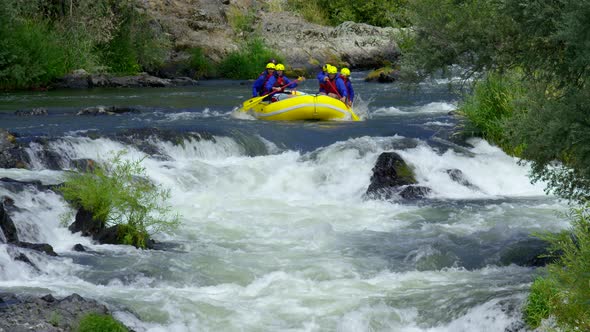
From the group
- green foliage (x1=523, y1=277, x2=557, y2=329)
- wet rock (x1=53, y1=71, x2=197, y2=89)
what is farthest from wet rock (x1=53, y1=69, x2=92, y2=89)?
green foliage (x1=523, y1=277, x2=557, y2=329)

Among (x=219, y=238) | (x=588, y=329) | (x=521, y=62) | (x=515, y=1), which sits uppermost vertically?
(x=515, y=1)

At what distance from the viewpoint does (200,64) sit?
1193 inches

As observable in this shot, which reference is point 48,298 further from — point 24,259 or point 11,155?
point 11,155

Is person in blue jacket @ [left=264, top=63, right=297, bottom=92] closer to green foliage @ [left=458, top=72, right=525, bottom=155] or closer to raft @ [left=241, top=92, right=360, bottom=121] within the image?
raft @ [left=241, top=92, right=360, bottom=121]

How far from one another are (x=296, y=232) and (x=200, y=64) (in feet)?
66.0

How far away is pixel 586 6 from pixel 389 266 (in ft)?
13.2

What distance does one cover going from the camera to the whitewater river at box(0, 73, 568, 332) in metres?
7.65

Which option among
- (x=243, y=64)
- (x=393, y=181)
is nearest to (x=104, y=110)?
(x=393, y=181)

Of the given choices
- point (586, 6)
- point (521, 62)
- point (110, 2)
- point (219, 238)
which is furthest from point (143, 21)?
point (586, 6)

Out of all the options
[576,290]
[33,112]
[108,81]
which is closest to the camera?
[576,290]

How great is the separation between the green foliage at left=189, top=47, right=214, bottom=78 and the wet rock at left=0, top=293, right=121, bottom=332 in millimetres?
23520

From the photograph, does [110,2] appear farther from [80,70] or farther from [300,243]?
[300,243]

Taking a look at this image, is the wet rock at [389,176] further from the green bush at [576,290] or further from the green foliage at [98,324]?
the green bush at [576,290]

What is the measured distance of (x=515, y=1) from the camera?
705 centimetres
